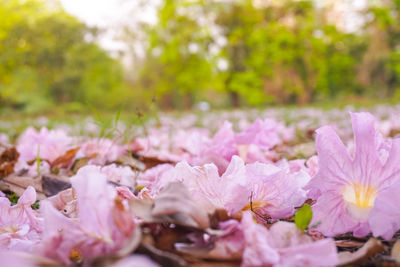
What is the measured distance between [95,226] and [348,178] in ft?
1.57

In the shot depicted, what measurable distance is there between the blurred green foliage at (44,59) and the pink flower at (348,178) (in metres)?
22.9

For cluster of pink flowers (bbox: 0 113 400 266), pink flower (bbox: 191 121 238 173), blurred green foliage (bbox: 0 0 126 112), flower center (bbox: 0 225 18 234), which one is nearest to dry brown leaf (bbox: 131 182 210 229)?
cluster of pink flowers (bbox: 0 113 400 266)

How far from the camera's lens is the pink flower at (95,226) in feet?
1.92

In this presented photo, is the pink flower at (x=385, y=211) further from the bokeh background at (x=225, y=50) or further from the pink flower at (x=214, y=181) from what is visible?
the bokeh background at (x=225, y=50)

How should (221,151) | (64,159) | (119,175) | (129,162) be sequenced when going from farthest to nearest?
1. (129,162)
2. (64,159)
3. (221,151)
4. (119,175)

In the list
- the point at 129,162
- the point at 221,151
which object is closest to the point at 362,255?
the point at 221,151

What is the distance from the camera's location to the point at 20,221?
912 mm

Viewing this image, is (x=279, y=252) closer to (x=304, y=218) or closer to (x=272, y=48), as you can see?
(x=304, y=218)

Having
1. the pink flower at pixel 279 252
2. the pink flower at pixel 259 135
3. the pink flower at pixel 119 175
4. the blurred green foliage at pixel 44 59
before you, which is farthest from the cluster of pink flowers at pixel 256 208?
the blurred green foliage at pixel 44 59

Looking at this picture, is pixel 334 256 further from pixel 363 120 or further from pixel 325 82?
pixel 325 82

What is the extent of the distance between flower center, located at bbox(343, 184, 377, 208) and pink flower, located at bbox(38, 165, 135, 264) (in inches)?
16.9

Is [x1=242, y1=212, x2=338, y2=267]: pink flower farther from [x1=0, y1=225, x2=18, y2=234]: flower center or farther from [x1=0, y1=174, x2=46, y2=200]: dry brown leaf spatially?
[x1=0, y1=174, x2=46, y2=200]: dry brown leaf

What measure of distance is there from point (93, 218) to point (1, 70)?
103 feet

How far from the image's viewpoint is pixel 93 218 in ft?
1.95
